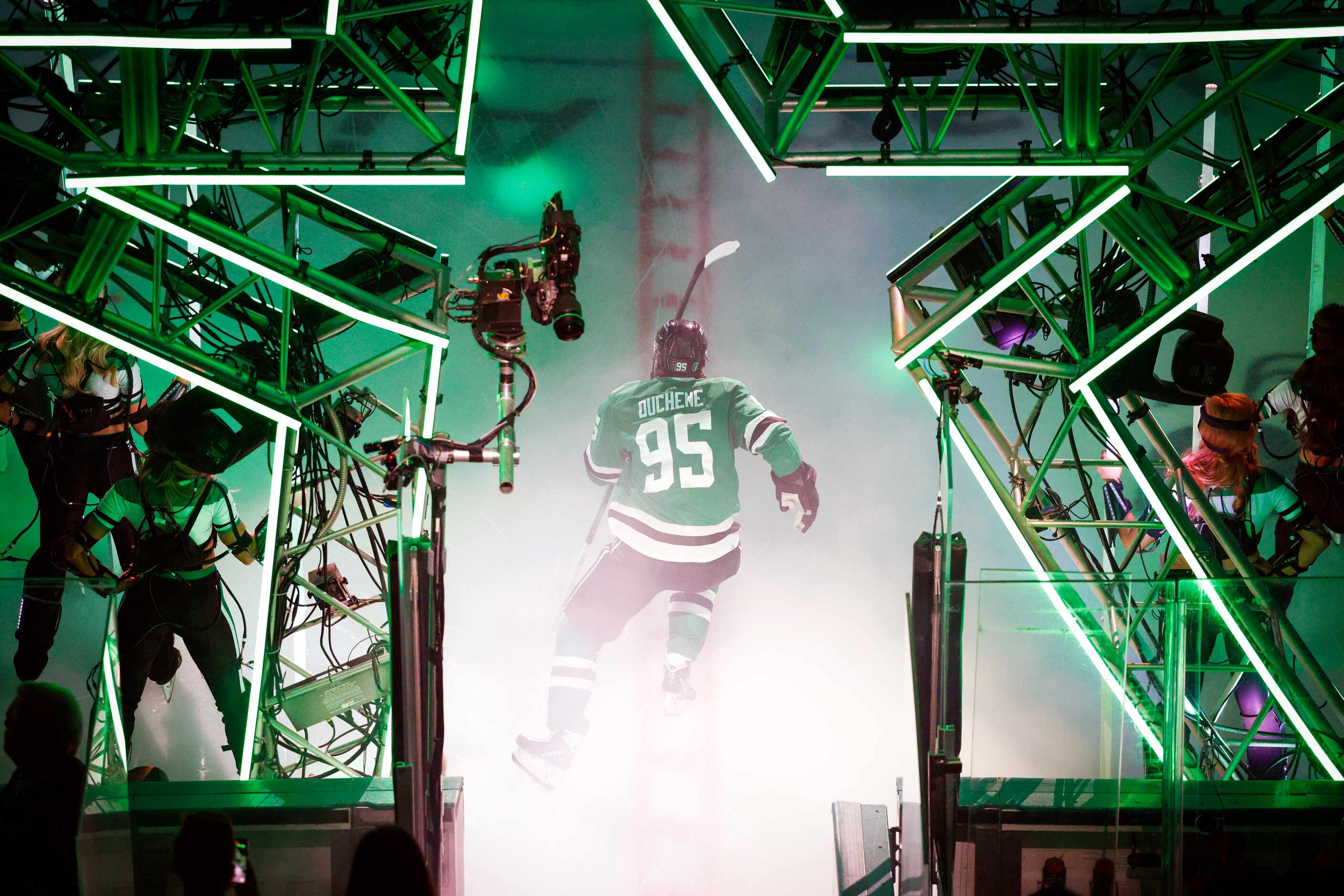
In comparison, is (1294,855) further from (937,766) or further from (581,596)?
(581,596)

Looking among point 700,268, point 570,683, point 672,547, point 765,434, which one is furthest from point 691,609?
point 700,268

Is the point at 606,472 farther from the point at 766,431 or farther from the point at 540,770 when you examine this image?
the point at 540,770

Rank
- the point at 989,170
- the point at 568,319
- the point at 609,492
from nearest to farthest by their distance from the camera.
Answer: the point at 989,170 < the point at 568,319 < the point at 609,492

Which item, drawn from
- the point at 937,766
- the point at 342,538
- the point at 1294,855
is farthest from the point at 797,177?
the point at 1294,855

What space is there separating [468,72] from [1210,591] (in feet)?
11.9

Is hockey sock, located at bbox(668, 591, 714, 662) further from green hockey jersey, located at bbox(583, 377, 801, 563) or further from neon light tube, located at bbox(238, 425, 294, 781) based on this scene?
neon light tube, located at bbox(238, 425, 294, 781)

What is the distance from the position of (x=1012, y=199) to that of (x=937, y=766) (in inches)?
107

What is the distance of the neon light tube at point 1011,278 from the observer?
17.4 ft

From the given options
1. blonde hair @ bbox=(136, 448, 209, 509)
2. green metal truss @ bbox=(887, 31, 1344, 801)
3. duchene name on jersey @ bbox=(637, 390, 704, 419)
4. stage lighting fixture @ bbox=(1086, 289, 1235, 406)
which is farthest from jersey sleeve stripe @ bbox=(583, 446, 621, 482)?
stage lighting fixture @ bbox=(1086, 289, 1235, 406)

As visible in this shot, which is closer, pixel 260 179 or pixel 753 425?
pixel 260 179

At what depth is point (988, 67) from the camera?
5.94m

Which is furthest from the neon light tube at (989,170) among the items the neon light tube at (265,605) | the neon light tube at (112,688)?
the neon light tube at (112,688)

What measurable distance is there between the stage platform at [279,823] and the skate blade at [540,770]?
1.82 meters

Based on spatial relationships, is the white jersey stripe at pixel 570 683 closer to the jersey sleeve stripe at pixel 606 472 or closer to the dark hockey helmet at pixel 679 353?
the jersey sleeve stripe at pixel 606 472
